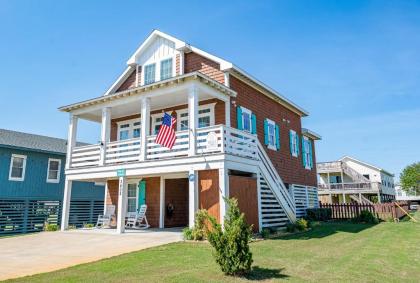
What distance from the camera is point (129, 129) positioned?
18516 millimetres

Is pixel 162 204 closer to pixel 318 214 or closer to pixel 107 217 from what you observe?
pixel 107 217

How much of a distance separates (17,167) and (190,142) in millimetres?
16901

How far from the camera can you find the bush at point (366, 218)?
20.2 meters

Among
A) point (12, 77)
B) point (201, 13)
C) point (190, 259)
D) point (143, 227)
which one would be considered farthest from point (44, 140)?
point (190, 259)

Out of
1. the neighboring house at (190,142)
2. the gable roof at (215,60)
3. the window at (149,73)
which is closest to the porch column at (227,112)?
the neighboring house at (190,142)

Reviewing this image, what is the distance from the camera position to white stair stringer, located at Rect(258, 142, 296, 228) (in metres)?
14.4

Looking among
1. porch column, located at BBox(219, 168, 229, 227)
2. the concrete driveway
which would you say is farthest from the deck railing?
the concrete driveway

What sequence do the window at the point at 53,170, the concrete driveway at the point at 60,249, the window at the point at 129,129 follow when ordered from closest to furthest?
the concrete driveway at the point at 60,249
the window at the point at 129,129
the window at the point at 53,170

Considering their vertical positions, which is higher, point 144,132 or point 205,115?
point 205,115

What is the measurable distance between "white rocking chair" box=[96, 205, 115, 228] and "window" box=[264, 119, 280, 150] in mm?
9126

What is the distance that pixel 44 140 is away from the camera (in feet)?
88.7

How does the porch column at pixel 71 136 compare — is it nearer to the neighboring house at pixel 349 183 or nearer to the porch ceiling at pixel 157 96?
the porch ceiling at pixel 157 96

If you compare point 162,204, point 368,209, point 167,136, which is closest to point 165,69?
point 167,136

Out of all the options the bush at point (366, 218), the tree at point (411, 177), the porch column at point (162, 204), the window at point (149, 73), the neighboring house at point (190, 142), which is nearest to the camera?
the neighboring house at point (190, 142)
